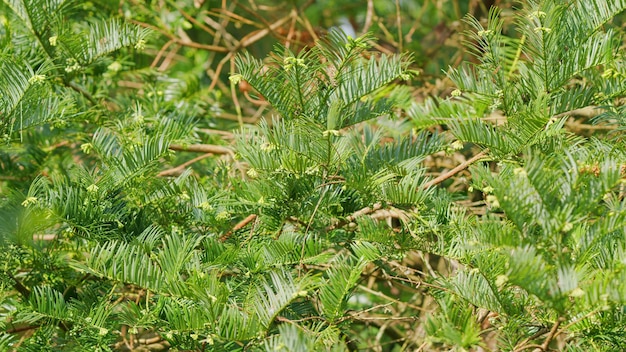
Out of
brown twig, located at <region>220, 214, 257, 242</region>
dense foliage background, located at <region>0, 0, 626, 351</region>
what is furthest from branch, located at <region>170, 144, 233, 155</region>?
brown twig, located at <region>220, 214, 257, 242</region>

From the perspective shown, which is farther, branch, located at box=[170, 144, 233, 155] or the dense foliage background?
branch, located at box=[170, 144, 233, 155]

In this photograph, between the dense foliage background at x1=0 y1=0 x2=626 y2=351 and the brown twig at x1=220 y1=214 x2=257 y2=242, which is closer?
the dense foliage background at x1=0 y1=0 x2=626 y2=351

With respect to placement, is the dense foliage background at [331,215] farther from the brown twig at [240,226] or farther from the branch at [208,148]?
the branch at [208,148]

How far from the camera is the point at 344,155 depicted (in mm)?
997

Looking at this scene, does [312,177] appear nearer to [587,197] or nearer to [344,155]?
[344,155]

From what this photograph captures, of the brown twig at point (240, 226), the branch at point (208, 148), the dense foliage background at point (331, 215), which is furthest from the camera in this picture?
the branch at point (208, 148)

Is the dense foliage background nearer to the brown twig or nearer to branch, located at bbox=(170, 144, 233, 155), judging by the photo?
the brown twig

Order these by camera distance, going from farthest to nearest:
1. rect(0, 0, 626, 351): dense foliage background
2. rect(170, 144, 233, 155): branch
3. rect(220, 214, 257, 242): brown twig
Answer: rect(170, 144, 233, 155): branch
rect(220, 214, 257, 242): brown twig
rect(0, 0, 626, 351): dense foliage background

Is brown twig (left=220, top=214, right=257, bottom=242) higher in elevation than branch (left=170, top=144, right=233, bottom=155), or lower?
lower

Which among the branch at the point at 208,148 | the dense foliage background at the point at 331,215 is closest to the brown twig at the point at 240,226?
the dense foliage background at the point at 331,215

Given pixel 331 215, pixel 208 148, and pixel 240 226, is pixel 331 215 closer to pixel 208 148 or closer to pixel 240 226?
pixel 240 226

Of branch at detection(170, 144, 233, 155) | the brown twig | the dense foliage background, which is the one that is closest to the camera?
the dense foliage background

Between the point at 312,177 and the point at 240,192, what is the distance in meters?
0.12

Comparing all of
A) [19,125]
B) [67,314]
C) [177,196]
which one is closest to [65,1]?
[19,125]
